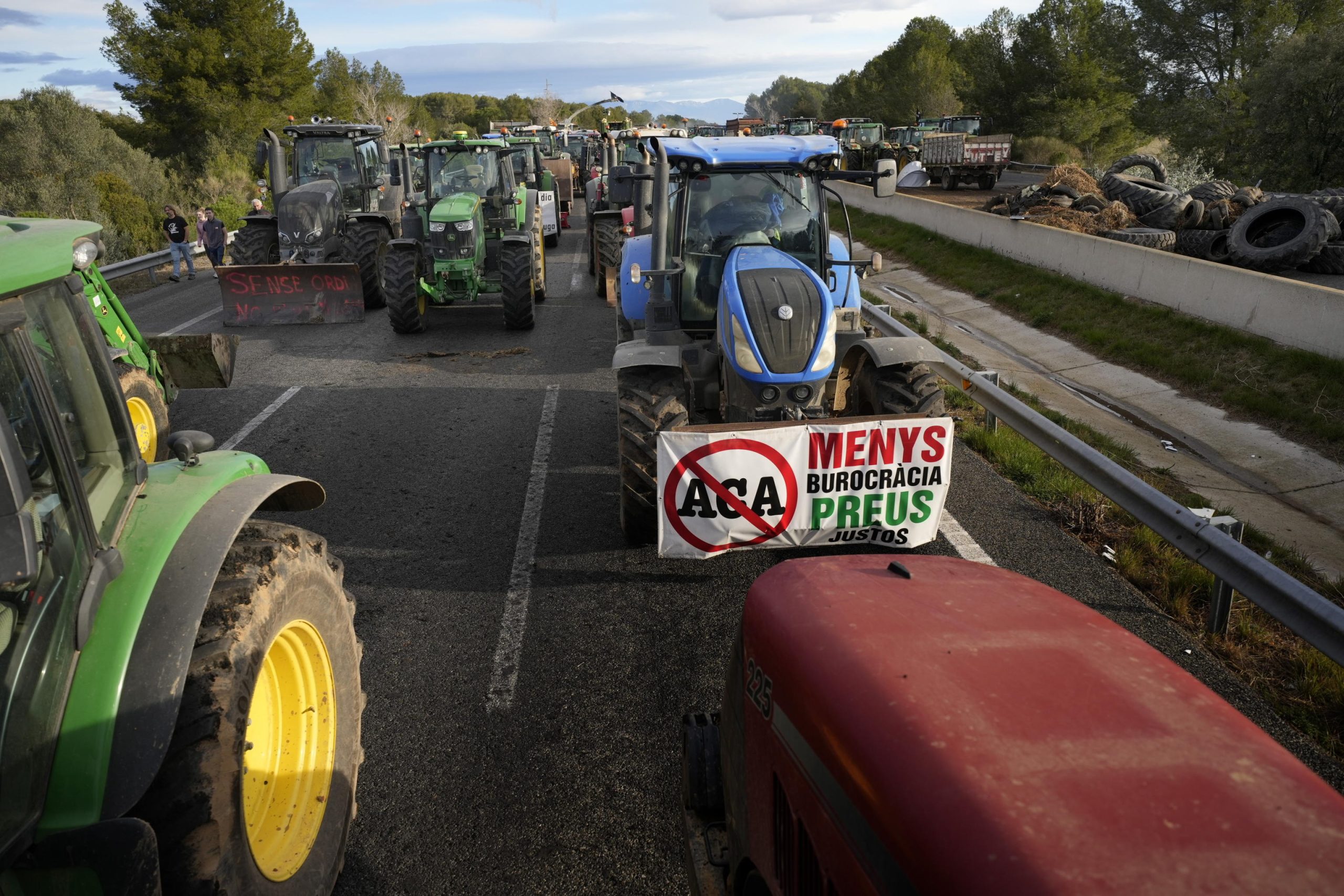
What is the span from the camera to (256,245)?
1419 centimetres

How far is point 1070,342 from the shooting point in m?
11.5

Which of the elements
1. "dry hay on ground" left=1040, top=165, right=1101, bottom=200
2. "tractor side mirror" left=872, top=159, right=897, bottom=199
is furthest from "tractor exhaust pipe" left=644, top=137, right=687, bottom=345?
"dry hay on ground" left=1040, top=165, right=1101, bottom=200

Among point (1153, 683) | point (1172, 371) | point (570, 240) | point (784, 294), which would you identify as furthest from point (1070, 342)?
point (570, 240)

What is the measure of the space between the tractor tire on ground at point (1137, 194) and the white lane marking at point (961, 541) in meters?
11.9

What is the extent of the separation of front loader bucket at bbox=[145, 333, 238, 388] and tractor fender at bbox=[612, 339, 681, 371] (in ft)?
13.7

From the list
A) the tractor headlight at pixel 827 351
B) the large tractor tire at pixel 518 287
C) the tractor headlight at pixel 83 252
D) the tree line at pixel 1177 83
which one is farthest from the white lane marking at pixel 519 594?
the tree line at pixel 1177 83

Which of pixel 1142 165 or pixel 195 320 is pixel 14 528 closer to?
pixel 195 320

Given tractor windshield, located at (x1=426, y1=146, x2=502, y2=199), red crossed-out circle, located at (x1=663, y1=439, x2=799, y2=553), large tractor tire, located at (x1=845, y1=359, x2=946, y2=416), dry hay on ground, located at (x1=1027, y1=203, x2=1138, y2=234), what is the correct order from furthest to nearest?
1. dry hay on ground, located at (x1=1027, y1=203, x2=1138, y2=234)
2. tractor windshield, located at (x1=426, y1=146, x2=502, y2=199)
3. large tractor tire, located at (x1=845, y1=359, x2=946, y2=416)
4. red crossed-out circle, located at (x1=663, y1=439, x2=799, y2=553)

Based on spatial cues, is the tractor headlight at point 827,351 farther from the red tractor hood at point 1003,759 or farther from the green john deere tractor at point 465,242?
the green john deere tractor at point 465,242

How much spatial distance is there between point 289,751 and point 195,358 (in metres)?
5.93

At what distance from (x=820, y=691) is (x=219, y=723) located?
165cm

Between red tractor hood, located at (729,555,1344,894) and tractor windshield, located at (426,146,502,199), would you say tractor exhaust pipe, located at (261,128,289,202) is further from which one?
red tractor hood, located at (729,555,1344,894)

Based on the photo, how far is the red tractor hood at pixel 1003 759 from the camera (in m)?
1.52

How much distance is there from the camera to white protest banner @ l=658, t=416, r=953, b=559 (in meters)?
4.85
